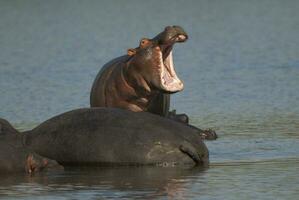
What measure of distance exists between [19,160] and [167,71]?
2602 mm

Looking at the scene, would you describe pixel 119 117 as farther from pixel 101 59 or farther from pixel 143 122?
pixel 101 59

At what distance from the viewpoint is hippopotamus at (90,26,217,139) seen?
15.0 meters

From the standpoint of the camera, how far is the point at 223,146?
1504 centimetres

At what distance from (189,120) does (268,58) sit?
922 cm

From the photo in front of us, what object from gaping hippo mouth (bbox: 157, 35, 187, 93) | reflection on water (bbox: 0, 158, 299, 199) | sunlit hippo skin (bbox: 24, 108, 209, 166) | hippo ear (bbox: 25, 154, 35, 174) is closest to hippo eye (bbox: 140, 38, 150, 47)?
gaping hippo mouth (bbox: 157, 35, 187, 93)

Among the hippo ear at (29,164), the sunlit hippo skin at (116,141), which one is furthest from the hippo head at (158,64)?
the hippo ear at (29,164)

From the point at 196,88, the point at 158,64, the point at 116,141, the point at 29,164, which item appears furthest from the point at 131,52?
the point at 196,88

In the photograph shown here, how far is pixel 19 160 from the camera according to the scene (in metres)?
13.2

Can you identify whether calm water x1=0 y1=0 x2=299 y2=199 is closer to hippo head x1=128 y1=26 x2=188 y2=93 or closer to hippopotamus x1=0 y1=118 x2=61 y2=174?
hippopotamus x1=0 y1=118 x2=61 y2=174

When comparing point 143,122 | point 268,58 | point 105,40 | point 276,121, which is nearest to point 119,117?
point 143,122

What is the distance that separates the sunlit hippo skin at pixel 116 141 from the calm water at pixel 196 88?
18 cm

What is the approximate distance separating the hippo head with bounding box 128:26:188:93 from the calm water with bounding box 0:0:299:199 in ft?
2.84

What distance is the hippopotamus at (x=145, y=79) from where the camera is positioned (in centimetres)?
1502

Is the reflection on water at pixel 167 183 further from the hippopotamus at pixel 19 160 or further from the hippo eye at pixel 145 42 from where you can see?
the hippo eye at pixel 145 42
